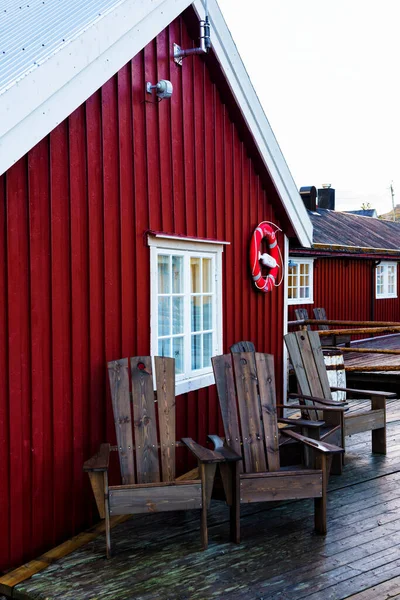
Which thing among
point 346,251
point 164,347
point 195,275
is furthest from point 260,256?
point 346,251

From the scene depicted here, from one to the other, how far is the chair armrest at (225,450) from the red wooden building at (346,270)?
8791mm

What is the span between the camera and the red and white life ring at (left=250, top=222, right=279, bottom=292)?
267 inches

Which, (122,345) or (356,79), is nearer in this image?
(122,345)

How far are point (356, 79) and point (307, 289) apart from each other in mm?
34011

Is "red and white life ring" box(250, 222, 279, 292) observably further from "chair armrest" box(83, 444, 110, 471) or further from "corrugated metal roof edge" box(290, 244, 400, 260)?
"corrugated metal roof edge" box(290, 244, 400, 260)

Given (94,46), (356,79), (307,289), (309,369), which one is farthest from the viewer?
(356,79)

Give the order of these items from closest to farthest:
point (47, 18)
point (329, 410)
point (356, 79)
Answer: point (47, 18), point (329, 410), point (356, 79)

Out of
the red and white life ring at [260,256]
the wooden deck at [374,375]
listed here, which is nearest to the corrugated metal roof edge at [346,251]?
the wooden deck at [374,375]

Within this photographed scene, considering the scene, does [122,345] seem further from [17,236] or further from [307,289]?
[307,289]

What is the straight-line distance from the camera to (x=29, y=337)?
4109 mm

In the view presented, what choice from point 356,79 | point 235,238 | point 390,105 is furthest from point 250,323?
point 390,105

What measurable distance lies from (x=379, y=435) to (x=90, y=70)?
13.2ft

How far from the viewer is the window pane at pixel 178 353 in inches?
225

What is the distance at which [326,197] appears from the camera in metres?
20.8
